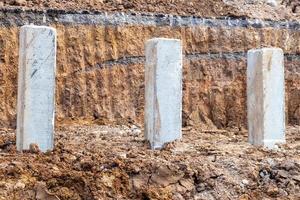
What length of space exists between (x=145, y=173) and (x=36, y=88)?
5.48 feet

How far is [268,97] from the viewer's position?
8477 millimetres

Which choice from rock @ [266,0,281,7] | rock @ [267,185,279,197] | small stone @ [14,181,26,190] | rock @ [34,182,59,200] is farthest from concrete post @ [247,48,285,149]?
rock @ [266,0,281,7]

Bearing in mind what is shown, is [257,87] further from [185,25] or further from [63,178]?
[185,25]

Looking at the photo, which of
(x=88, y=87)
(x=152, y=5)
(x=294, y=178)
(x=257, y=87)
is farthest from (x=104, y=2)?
(x=294, y=178)

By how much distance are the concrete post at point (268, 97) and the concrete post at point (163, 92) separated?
1171 mm

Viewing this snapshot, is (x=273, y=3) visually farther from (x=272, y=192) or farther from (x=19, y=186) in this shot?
(x=19, y=186)

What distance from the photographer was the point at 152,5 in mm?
13133

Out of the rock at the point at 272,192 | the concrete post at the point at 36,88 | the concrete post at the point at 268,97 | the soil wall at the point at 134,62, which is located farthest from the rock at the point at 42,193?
the soil wall at the point at 134,62

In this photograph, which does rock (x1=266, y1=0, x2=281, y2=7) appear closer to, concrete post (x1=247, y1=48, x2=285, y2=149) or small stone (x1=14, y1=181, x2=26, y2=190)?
concrete post (x1=247, y1=48, x2=285, y2=149)

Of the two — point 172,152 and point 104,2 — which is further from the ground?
point 104,2

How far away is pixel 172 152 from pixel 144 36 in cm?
499

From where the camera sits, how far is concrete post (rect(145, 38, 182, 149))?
793 cm

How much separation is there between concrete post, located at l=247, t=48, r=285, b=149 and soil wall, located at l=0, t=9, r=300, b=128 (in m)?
3.73

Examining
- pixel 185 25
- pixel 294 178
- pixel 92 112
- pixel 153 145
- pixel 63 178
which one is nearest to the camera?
pixel 63 178
